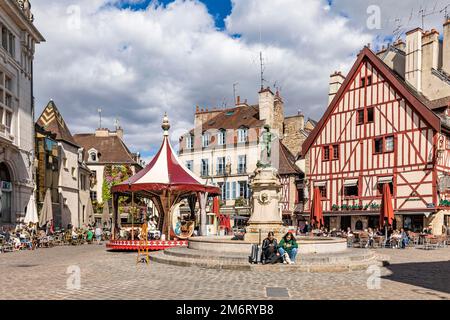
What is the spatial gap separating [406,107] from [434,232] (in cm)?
717

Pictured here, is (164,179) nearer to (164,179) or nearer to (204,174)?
(164,179)

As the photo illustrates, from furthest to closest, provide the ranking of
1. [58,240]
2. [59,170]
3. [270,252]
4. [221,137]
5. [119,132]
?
[119,132], [221,137], [59,170], [58,240], [270,252]

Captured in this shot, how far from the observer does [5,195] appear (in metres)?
21.1

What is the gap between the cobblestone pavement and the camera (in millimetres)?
7664

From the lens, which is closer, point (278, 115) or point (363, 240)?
point (363, 240)

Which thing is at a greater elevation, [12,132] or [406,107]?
[406,107]

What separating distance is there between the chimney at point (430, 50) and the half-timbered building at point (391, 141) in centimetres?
6

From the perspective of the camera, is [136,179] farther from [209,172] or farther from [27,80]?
[209,172]

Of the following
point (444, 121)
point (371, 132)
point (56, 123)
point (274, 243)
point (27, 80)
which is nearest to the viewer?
point (274, 243)

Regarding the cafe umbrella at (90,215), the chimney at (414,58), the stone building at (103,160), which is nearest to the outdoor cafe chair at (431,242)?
the chimney at (414,58)

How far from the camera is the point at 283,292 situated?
7.91 m

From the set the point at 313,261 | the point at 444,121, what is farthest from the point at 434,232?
the point at 313,261

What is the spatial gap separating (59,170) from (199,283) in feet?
75.9

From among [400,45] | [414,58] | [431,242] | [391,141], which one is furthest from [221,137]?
[431,242]
